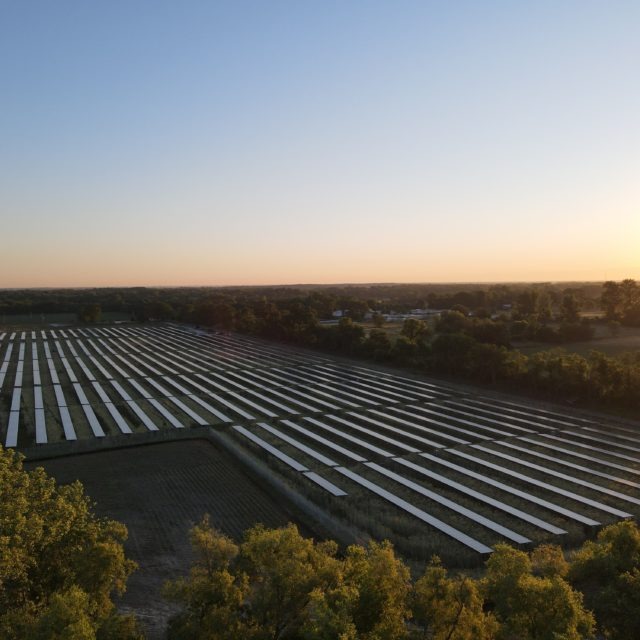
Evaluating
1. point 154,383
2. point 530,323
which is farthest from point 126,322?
point 530,323

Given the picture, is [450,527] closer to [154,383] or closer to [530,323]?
[154,383]

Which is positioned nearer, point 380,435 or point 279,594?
point 279,594

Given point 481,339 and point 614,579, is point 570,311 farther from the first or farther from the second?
point 614,579

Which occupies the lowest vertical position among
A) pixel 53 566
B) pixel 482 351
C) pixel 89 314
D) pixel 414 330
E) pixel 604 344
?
pixel 604 344

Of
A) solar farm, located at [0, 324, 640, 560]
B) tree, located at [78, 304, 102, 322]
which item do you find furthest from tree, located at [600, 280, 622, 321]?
tree, located at [78, 304, 102, 322]

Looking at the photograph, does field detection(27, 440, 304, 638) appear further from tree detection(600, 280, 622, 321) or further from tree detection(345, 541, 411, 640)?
tree detection(600, 280, 622, 321)

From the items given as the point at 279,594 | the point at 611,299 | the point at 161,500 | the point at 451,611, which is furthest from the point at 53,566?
the point at 611,299

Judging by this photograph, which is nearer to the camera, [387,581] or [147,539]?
[387,581]
